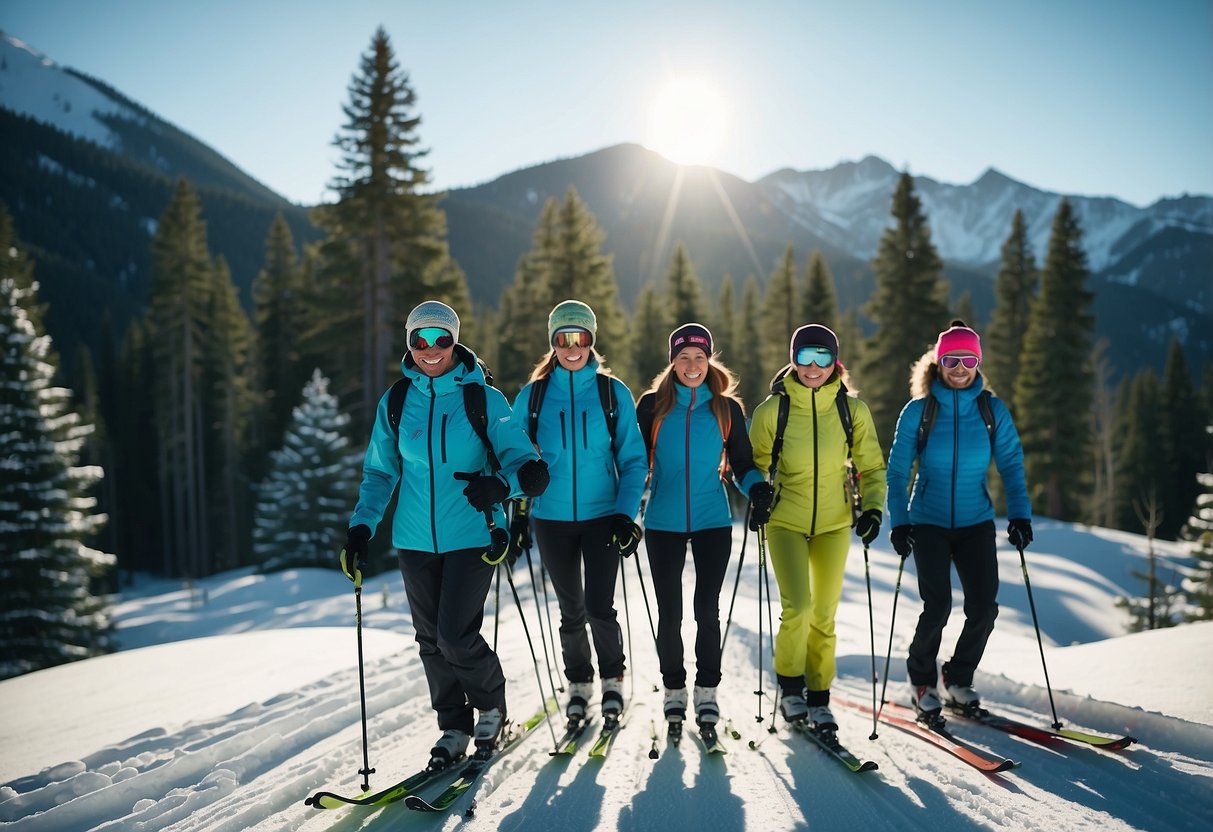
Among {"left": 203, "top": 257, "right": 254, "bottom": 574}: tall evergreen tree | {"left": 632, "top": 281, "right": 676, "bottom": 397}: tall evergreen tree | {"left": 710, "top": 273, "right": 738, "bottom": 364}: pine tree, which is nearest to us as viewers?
{"left": 632, "top": 281, "right": 676, "bottom": 397}: tall evergreen tree

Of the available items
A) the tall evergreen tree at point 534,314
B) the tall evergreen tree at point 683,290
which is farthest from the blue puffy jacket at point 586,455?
the tall evergreen tree at point 683,290

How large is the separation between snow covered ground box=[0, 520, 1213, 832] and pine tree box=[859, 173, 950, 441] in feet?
67.6

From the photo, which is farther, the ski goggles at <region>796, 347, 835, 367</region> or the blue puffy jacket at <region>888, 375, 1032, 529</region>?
the blue puffy jacket at <region>888, 375, 1032, 529</region>

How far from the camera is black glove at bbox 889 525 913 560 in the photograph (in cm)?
464

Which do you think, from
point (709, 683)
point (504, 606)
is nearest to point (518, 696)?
point (709, 683)

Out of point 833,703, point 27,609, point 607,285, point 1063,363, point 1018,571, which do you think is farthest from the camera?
point 1063,363

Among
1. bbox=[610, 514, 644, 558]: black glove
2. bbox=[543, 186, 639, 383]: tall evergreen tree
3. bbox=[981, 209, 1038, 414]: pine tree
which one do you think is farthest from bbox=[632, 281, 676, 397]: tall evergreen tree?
bbox=[610, 514, 644, 558]: black glove

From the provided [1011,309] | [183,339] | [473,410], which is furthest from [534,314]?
[1011,309]

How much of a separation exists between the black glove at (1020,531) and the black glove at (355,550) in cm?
438

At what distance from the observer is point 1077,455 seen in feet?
90.6

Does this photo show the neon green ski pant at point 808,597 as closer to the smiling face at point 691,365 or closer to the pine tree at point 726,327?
the smiling face at point 691,365

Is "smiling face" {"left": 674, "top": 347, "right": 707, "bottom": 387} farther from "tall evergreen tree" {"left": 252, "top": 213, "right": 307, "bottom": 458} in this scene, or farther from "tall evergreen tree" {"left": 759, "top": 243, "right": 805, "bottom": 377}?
"tall evergreen tree" {"left": 252, "top": 213, "right": 307, "bottom": 458}

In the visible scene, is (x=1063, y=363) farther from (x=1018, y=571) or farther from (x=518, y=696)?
(x=518, y=696)

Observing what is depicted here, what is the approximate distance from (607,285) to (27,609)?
19.5m
